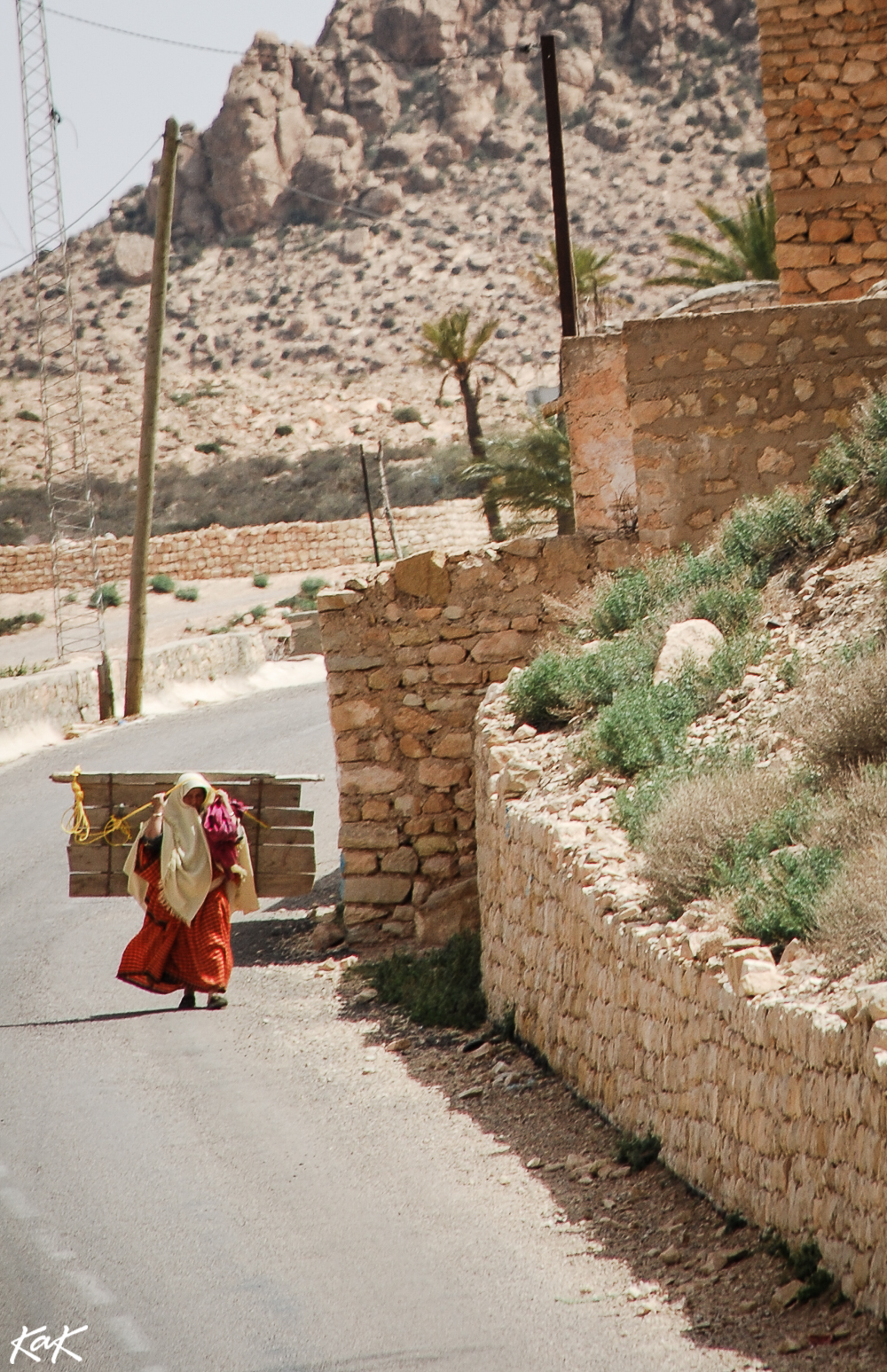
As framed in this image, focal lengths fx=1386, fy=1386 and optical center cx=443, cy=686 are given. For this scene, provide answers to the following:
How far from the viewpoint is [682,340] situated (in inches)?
382

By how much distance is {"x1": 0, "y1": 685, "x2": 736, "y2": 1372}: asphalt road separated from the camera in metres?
4.43

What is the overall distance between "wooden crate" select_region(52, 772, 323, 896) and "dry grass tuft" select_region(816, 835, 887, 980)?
5.68 metres

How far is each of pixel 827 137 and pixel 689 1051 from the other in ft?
29.0

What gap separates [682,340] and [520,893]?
4436mm

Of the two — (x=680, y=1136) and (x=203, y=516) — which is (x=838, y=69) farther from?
(x=203, y=516)

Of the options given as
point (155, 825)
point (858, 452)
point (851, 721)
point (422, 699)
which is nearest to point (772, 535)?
point (858, 452)

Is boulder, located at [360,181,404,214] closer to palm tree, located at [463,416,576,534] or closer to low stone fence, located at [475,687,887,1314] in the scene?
palm tree, located at [463,416,576,534]

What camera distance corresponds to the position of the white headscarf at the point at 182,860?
8648 mm

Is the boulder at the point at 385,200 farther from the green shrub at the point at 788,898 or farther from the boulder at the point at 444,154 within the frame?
the green shrub at the point at 788,898

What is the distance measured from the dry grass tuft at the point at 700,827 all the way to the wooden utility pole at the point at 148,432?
1418 centimetres

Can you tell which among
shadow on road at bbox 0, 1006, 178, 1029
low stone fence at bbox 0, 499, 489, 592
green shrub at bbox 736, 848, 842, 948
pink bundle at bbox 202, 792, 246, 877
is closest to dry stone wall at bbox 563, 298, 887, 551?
pink bundle at bbox 202, 792, 246, 877

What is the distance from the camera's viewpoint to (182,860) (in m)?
8.73

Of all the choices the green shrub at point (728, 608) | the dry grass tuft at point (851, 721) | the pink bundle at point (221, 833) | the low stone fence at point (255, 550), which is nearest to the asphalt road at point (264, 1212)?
the pink bundle at point (221, 833)

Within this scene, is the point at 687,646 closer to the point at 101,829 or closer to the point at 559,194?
the point at 101,829
